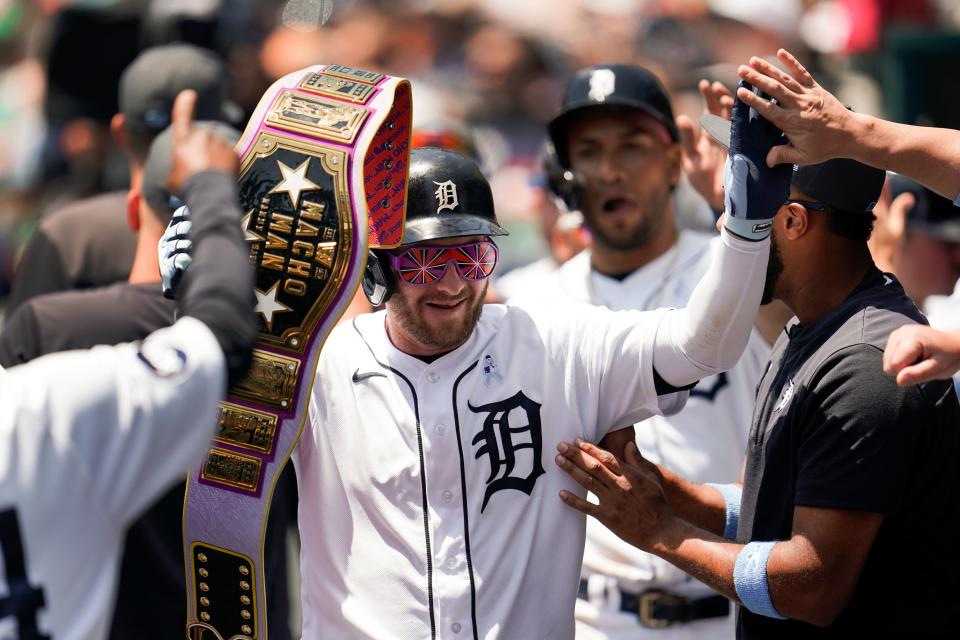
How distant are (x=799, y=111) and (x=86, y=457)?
1740 millimetres

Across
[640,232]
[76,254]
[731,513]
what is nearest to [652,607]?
[731,513]

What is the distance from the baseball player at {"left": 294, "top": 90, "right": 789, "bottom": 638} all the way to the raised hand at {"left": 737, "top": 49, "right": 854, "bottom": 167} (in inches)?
20.7

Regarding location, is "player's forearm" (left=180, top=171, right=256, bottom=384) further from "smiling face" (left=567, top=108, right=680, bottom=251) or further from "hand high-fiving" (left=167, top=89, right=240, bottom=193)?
"smiling face" (left=567, top=108, right=680, bottom=251)

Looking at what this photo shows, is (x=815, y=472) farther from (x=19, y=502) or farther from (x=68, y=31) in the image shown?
(x=68, y=31)

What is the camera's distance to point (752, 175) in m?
3.10

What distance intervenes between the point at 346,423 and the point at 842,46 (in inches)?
297

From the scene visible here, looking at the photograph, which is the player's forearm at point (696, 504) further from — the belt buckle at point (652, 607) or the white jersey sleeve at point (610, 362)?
the belt buckle at point (652, 607)

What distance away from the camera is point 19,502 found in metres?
2.50

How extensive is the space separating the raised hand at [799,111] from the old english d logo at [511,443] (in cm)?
102

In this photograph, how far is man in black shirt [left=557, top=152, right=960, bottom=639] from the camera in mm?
3094

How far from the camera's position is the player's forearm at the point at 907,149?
3012 millimetres

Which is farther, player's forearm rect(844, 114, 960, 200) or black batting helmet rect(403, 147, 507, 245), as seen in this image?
black batting helmet rect(403, 147, 507, 245)

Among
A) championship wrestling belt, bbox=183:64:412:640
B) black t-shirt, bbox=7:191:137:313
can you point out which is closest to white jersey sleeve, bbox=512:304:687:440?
championship wrestling belt, bbox=183:64:412:640

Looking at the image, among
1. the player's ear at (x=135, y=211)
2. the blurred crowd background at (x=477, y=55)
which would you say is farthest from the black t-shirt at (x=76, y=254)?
the blurred crowd background at (x=477, y=55)
